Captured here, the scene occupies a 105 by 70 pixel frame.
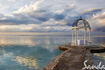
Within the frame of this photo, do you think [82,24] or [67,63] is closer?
[67,63]

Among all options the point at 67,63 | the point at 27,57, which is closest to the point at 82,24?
the point at 27,57

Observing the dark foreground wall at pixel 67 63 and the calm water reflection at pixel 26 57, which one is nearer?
the dark foreground wall at pixel 67 63

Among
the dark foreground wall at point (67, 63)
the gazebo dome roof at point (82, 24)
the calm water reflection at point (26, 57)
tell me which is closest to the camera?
the dark foreground wall at point (67, 63)

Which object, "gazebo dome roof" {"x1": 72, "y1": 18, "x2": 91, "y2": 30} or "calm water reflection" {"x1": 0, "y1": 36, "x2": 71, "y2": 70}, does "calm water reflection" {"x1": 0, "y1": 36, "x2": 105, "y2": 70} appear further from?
"gazebo dome roof" {"x1": 72, "y1": 18, "x2": 91, "y2": 30}

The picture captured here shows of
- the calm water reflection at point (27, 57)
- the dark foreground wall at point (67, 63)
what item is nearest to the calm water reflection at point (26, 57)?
the calm water reflection at point (27, 57)

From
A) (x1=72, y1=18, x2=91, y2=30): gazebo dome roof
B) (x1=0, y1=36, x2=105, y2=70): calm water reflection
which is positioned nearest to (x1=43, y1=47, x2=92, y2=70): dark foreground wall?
(x1=0, y1=36, x2=105, y2=70): calm water reflection

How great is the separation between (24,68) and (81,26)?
54.0ft

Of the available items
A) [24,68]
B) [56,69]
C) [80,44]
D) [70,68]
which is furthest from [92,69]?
[80,44]

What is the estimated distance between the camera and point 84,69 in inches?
421

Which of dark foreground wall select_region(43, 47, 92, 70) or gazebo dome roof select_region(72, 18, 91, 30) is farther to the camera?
gazebo dome roof select_region(72, 18, 91, 30)

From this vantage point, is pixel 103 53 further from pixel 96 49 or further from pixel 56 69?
pixel 56 69

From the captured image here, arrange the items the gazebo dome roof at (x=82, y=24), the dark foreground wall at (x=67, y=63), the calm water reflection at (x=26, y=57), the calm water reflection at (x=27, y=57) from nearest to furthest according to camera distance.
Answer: the dark foreground wall at (x=67, y=63) < the calm water reflection at (x=26, y=57) < the calm water reflection at (x=27, y=57) < the gazebo dome roof at (x=82, y=24)

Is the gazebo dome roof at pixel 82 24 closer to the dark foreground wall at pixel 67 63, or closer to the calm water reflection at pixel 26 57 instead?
the calm water reflection at pixel 26 57

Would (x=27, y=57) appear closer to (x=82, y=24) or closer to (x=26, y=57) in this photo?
(x=26, y=57)
